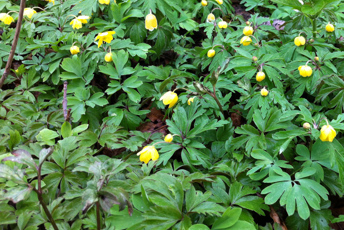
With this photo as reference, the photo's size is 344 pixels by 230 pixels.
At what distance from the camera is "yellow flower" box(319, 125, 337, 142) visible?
140 centimetres

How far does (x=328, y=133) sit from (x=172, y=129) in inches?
36.4

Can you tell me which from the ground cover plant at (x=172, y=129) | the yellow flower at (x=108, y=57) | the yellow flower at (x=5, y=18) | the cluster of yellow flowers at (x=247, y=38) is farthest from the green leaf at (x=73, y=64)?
the cluster of yellow flowers at (x=247, y=38)

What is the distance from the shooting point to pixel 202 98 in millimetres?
1956

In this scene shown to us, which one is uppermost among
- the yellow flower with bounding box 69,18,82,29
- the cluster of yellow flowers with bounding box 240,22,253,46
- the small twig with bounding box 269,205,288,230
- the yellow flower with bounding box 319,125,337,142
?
the yellow flower with bounding box 69,18,82,29

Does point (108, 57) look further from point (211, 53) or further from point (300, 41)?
point (300, 41)

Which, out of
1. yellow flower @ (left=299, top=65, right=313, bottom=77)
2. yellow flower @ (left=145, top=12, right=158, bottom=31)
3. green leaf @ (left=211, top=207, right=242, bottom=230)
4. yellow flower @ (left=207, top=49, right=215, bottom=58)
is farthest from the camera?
yellow flower @ (left=207, top=49, right=215, bottom=58)

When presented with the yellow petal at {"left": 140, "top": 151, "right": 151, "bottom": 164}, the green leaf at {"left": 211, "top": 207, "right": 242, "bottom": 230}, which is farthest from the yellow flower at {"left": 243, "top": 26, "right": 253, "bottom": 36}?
the green leaf at {"left": 211, "top": 207, "right": 242, "bottom": 230}

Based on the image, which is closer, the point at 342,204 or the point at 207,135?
the point at 342,204

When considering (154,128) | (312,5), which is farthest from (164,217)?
(312,5)

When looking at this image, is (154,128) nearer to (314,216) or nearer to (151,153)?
(151,153)

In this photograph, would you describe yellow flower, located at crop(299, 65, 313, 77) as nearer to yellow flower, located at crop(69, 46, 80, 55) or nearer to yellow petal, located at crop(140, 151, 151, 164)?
yellow petal, located at crop(140, 151, 151, 164)

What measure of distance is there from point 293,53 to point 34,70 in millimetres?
2303

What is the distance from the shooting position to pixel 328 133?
55.2 inches

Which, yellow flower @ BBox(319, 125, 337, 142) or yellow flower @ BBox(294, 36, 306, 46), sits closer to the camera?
yellow flower @ BBox(319, 125, 337, 142)
